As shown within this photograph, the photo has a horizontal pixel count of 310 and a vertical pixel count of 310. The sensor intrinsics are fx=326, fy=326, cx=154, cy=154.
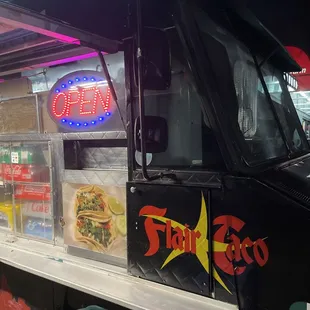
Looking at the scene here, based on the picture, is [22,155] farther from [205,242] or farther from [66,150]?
[205,242]

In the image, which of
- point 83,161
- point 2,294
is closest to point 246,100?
point 83,161

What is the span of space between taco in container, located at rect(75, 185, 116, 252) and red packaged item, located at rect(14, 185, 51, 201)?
378mm

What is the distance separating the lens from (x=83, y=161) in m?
2.42

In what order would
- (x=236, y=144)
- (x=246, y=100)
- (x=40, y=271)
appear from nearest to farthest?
1. (x=236, y=144)
2. (x=246, y=100)
3. (x=40, y=271)

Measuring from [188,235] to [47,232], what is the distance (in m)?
1.41

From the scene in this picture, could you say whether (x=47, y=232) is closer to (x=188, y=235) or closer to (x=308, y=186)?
(x=188, y=235)

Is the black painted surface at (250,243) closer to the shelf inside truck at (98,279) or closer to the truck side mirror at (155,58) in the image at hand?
the shelf inside truck at (98,279)

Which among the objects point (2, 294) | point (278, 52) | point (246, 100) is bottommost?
point (2, 294)

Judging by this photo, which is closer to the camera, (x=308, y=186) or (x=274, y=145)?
(x=308, y=186)

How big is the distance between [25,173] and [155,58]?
5.59 ft

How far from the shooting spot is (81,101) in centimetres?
232

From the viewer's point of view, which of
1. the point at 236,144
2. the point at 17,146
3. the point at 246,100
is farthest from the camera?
the point at 17,146

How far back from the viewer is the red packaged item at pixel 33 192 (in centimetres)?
255

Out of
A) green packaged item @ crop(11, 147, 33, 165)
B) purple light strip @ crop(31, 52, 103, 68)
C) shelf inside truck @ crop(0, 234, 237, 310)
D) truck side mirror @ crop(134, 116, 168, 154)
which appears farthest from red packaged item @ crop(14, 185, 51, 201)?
truck side mirror @ crop(134, 116, 168, 154)
